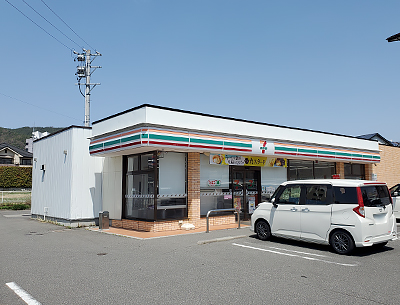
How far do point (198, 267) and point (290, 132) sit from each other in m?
10.7

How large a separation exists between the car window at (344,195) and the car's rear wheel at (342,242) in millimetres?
745

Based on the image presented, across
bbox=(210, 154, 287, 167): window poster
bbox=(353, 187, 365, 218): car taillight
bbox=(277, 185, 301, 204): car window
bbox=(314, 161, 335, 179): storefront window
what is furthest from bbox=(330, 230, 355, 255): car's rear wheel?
bbox=(314, 161, 335, 179): storefront window

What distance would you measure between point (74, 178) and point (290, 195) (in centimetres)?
939

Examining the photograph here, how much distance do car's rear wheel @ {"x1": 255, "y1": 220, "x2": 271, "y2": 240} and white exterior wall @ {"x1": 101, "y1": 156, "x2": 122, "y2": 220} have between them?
617 cm

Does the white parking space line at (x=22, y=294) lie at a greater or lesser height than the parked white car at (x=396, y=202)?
lesser

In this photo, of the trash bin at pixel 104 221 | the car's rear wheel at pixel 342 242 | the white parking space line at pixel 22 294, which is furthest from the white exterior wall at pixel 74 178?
the car's rear wheel at pixel 342 242

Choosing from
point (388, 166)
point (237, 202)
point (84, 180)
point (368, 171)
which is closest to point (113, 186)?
point (84, 180)

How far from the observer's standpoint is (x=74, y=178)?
14.9 meters

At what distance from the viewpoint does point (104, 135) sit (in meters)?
13.3

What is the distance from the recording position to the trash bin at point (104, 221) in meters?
13.3

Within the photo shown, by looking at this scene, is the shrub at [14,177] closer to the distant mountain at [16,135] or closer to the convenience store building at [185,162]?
the convenience store building at [185,162]

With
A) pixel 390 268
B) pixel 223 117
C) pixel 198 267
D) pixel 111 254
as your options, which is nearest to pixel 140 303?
pixel 198 267

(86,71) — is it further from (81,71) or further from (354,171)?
(354,171)

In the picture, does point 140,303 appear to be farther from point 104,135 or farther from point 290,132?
point 290,132
